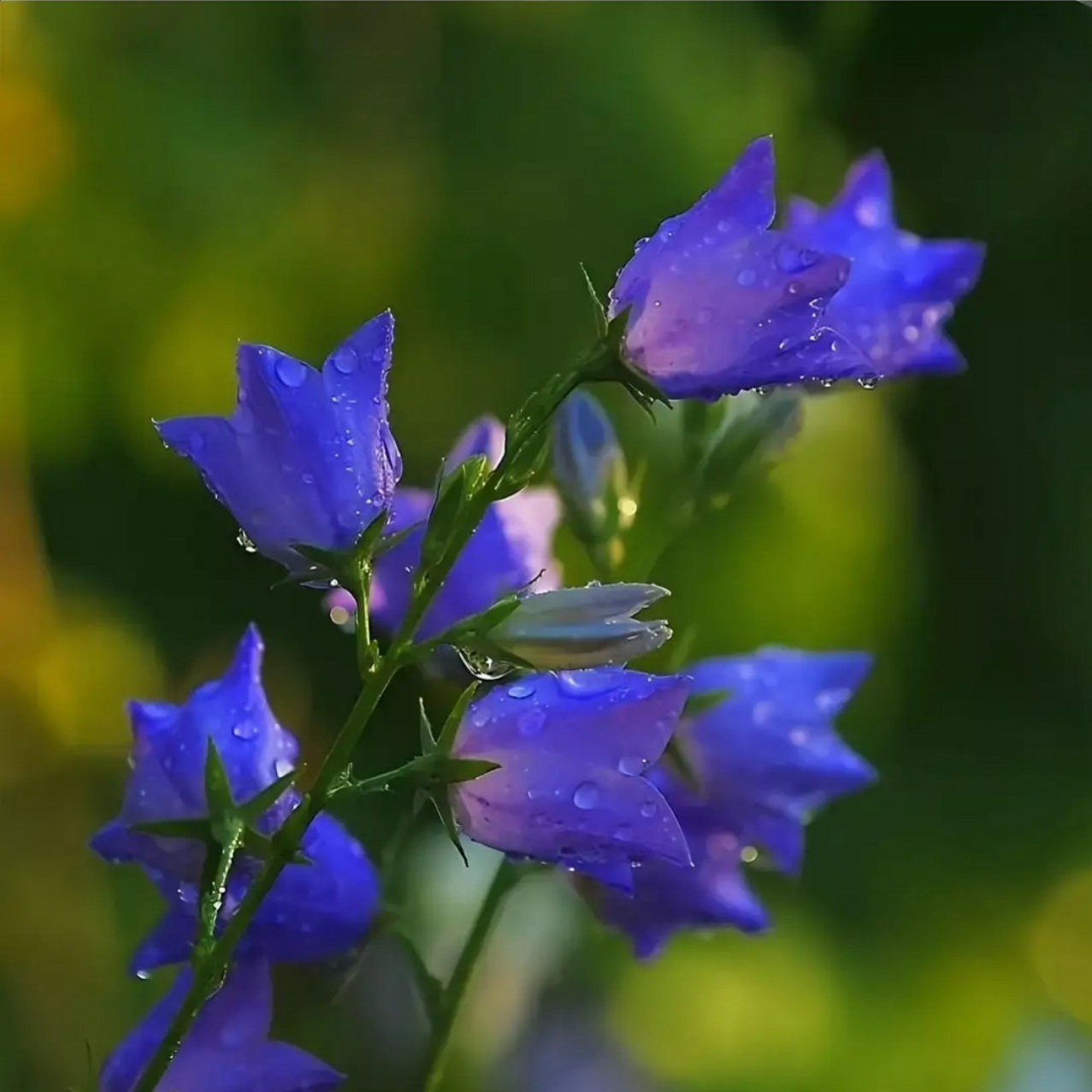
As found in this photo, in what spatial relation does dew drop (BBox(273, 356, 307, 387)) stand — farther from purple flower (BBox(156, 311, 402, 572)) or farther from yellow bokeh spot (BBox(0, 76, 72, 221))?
yellow bokeh spot (BBox(0, 76, 72, 221))

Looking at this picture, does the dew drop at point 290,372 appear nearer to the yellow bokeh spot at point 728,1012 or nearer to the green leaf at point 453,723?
the green leaf at point 453,723

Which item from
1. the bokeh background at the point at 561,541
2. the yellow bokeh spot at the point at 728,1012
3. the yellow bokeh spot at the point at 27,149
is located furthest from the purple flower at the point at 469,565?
the yellow bokeh spot at the point at 27,149

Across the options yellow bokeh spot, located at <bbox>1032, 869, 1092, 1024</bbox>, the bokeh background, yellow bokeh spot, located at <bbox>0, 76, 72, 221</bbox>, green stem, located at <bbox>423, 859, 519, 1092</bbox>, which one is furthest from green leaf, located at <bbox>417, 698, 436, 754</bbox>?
yellow bokeh spot, located at <bbox>1032, 869, 1092, 1024</bbox>

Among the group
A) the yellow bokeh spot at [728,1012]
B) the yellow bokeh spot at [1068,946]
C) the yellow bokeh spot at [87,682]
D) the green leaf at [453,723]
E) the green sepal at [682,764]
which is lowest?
the yellow bokeh spot at [1068,946]

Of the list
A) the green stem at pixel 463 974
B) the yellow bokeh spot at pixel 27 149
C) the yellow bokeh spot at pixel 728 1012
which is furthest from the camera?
the yellow bokeh spot at pixel 27 149

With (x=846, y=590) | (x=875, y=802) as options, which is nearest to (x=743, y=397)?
(x=846, y=590)

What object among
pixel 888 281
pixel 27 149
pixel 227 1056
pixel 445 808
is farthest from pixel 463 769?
pixel 27 149
